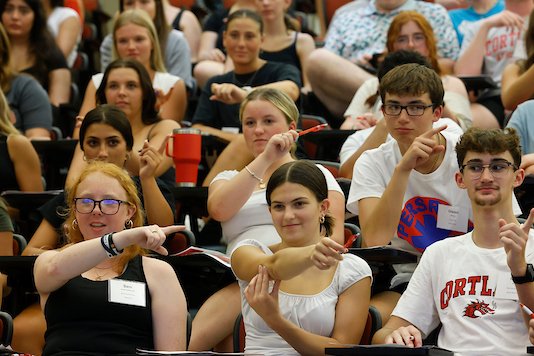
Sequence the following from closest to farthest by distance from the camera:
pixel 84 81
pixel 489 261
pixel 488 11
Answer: pixel 489 261
pixel 488 11
pixel 84 81

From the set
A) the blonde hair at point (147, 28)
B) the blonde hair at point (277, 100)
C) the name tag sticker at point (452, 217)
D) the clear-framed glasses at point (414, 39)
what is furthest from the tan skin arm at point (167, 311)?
the blonde hair at point (147, 28)

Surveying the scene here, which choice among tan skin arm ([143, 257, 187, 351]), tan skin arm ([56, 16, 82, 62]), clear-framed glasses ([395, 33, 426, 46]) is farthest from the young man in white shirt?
tan skin arm ([56, 16, 82, 62])

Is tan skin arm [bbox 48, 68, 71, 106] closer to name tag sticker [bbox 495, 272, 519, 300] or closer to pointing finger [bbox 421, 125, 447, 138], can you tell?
pointing finger [bbox 421, 125, 447, 138]

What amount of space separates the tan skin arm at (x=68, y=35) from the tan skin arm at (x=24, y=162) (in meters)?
2.42

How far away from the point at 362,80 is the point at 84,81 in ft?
8.26

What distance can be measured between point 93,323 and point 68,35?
457 cm

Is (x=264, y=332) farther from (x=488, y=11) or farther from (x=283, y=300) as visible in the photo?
(x=488, y=11)

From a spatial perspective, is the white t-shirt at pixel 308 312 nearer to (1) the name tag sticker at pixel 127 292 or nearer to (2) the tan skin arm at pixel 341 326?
(2) the tan skin arm at pixel 341 326

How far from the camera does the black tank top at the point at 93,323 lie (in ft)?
12.3

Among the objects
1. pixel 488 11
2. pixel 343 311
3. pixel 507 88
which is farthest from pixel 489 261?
pixel 488 11

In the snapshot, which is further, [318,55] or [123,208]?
[318,55]

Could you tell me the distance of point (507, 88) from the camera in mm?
5777

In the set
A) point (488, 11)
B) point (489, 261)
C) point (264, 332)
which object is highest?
point (488, 11)

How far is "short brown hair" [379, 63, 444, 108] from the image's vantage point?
449 cm
